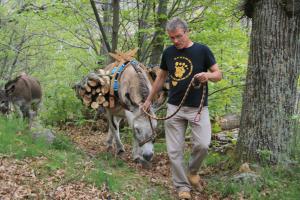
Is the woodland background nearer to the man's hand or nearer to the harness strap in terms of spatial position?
the harness strap

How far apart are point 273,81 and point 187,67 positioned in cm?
143

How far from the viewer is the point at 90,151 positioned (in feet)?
28.1

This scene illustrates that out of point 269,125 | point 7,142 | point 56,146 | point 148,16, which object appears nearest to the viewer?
point 269,125

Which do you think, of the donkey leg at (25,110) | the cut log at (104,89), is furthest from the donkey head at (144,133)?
the donkey leg at (25,110)

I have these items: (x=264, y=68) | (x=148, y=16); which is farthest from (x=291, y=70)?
(x=148, y=16)

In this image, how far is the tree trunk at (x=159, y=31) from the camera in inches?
405

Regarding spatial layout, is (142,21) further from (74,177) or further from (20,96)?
(74,177)

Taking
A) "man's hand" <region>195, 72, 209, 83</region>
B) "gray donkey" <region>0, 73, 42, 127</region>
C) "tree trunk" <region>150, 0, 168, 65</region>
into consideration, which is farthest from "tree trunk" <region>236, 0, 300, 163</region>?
"gray donkey" <region>0, 73, 42, 127</region>

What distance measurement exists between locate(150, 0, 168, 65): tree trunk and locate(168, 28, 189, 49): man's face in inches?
177

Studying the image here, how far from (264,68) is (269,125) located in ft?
2.75

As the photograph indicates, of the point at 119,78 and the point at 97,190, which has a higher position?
the point at 119,78

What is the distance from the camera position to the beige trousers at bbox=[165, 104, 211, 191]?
559cm

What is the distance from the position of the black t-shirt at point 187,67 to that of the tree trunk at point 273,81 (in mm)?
1050

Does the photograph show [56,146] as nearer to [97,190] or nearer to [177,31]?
[97,190]
